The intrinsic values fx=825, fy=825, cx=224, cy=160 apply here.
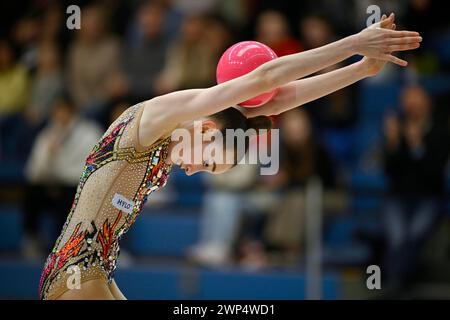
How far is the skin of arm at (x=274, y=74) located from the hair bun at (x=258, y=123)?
1.37ft

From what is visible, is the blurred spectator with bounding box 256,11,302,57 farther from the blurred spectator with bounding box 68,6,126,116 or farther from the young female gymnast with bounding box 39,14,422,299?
the young female gymnast with bounding box 39,14,422,299

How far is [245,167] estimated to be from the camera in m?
8.61

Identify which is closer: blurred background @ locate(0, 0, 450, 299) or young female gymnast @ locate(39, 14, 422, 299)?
young female gymnast @ locate(39, 14, 422, 299)

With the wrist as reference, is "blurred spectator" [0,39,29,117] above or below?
above

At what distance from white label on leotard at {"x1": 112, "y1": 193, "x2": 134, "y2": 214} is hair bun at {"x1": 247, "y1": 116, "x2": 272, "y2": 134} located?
751 millimetres

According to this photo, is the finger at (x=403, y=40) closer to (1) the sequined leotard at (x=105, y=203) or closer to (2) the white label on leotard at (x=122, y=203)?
(1) the sequined leotard at (x=105, y=203)

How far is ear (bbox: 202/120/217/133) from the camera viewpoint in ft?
14.0

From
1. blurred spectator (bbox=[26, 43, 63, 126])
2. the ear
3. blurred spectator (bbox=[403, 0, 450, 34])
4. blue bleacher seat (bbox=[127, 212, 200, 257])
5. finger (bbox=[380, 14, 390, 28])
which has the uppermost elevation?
blurred spectator (bbox=[403, 0, 450, 34])

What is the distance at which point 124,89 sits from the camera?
9438 millimetres

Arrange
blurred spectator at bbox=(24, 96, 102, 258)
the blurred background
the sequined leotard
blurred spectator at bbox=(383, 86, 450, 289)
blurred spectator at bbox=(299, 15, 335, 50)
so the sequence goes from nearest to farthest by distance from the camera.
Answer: the sequined leotard
blurred spectator at bbox=(383, 86, 450, 289)
the blurred background
blurred spectator at bbox=(24, 96, 102, 258)
blurred spectator at bbox=(299, 15, 335, 50)

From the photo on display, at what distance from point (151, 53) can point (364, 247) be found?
140 inches

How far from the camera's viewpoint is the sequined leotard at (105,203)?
4199 mm

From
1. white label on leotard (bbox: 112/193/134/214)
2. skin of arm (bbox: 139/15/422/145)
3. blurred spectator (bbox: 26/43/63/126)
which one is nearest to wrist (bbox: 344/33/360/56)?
skin of arm (bbox: 139/15/422/145)
